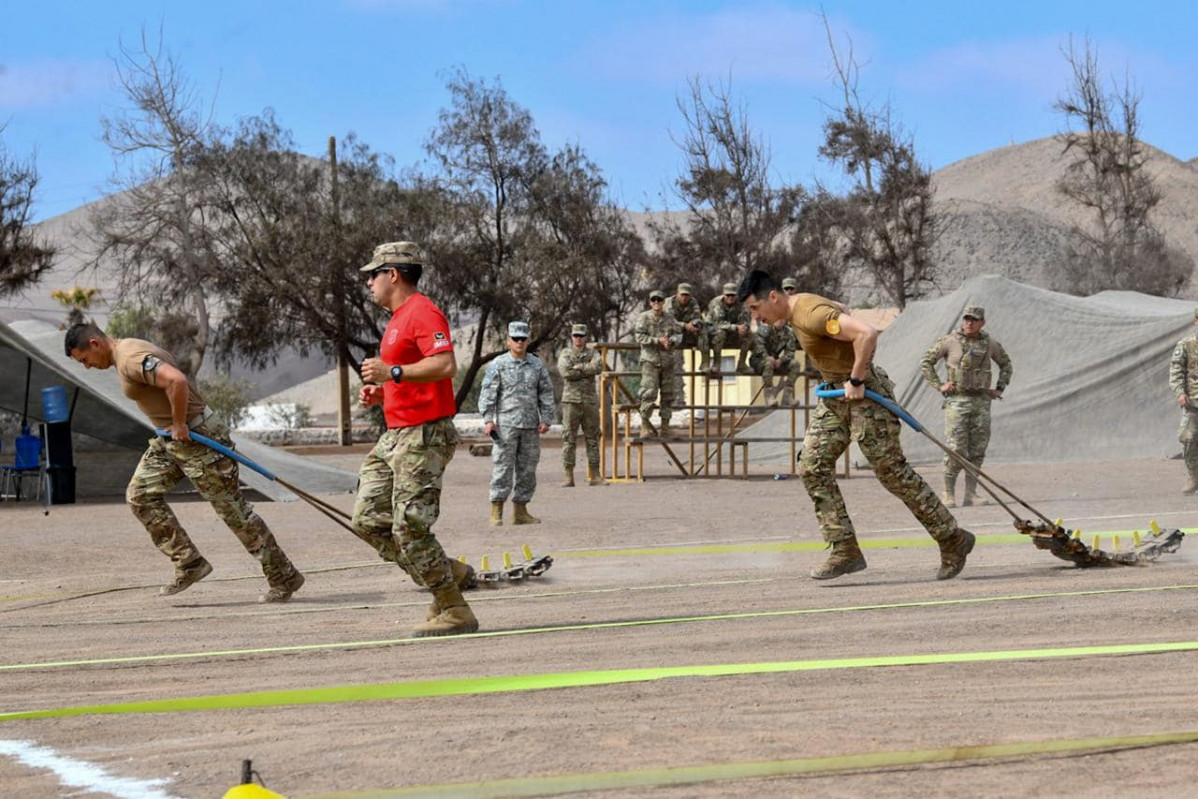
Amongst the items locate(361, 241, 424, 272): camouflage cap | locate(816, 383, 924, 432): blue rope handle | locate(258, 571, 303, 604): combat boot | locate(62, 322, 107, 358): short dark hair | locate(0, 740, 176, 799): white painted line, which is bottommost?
locate(0, 740, 176, 799): white painted line

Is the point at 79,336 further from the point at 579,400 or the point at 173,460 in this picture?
the point at 579,400

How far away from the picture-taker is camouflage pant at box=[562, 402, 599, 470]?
62.8ft

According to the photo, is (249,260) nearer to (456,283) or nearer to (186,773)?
(456,283)

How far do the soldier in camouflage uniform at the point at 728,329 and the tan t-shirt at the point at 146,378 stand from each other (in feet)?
35.7

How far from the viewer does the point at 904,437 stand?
70.8ft

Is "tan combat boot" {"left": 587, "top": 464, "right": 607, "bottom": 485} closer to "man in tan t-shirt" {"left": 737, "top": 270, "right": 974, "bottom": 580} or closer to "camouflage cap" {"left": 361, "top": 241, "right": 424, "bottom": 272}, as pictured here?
"man in tan t-shirt" {"left": 737, "top": 270, "right": 974, "bottom": 580}

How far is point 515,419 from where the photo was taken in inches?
538

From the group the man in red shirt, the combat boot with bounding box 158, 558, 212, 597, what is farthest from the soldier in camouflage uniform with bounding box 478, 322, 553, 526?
the man in red shirt

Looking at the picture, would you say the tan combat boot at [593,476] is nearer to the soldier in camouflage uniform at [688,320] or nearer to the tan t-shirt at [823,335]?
the soldier in camouflage uniform at [688,320]

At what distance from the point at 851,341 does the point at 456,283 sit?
28459 mm

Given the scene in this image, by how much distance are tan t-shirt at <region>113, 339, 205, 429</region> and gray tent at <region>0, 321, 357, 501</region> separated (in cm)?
811

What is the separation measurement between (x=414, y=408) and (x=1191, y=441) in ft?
37.1

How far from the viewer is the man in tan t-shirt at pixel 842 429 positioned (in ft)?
27.7

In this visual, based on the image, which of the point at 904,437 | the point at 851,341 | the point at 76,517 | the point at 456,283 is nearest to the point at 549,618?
the point at 851,341
